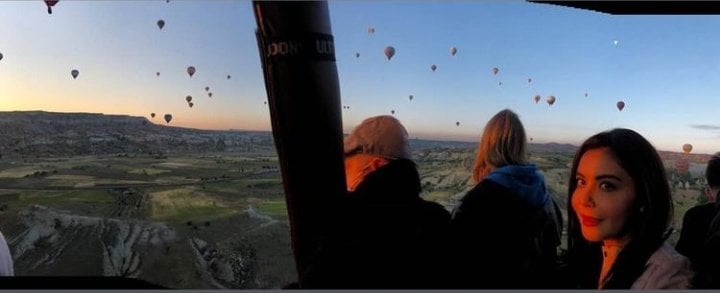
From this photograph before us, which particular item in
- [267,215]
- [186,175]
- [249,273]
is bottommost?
[249,273]

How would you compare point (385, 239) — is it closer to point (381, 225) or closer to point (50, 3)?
point (381, 225)

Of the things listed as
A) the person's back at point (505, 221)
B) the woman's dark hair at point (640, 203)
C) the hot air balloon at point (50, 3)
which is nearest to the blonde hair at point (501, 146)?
the person's back at point (505, 221)

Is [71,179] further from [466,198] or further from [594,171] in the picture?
[594,171]

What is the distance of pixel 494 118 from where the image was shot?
1.48 m

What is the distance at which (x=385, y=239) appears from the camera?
0.85 m

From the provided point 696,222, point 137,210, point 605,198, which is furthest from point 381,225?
point 137,210

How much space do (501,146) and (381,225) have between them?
25.3 inches

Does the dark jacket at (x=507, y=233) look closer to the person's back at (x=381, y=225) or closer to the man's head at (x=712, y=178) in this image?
the person's back at (x=381, y=225)

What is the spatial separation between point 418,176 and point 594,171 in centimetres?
31

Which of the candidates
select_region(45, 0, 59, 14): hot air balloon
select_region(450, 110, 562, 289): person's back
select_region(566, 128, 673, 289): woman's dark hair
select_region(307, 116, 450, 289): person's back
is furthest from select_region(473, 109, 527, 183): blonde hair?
select_region(45, 0, 59, 14): hot air balloon

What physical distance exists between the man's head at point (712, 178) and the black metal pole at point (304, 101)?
1532mm

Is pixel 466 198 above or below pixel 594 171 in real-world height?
below

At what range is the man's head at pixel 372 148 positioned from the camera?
1033 millimetres

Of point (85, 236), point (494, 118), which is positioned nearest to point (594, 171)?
point (494, 118)
